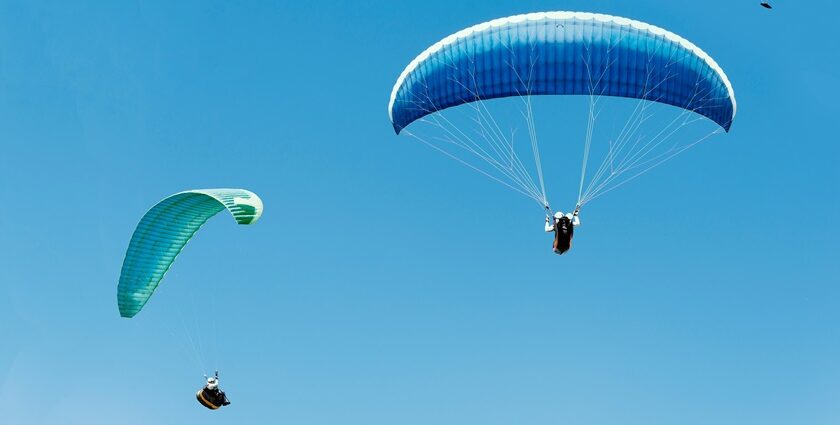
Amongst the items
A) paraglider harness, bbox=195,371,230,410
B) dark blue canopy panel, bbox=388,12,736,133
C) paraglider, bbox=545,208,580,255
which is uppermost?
dark blue canopy panel, bbox=388,12,736,133

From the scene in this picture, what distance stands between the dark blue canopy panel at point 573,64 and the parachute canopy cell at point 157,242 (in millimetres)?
6891

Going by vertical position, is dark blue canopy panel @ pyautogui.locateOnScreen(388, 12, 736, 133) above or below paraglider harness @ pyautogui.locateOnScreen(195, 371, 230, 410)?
above

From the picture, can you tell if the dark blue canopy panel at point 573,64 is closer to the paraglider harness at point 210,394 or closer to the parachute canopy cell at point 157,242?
the parachute canopy cell at point 157,242

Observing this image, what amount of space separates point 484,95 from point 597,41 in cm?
323

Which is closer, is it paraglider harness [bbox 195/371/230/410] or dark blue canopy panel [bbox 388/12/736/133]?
dark blue canopy panel [bbox 388/12/736/133]

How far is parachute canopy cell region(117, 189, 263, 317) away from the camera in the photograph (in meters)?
33.3

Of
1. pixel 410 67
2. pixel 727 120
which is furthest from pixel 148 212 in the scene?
pixel 727 120

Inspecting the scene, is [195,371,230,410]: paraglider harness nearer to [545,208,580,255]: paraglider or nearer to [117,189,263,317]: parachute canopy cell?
[117,189,263,317]: parachute canopy cell

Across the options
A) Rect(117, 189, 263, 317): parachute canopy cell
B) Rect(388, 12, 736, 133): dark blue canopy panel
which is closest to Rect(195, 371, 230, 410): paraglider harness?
Rect(117, 189, 263, 317): parachute canopy cell

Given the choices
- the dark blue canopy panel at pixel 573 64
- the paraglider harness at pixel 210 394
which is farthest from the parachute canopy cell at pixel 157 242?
the dark blue canopy panel at pixel 573 64

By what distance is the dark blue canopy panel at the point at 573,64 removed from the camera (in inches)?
1139

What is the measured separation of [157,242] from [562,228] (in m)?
12.2

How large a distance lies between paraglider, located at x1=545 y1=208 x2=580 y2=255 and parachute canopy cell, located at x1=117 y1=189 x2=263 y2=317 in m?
8.62

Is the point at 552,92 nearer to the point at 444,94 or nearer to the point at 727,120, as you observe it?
the point at 444,94
